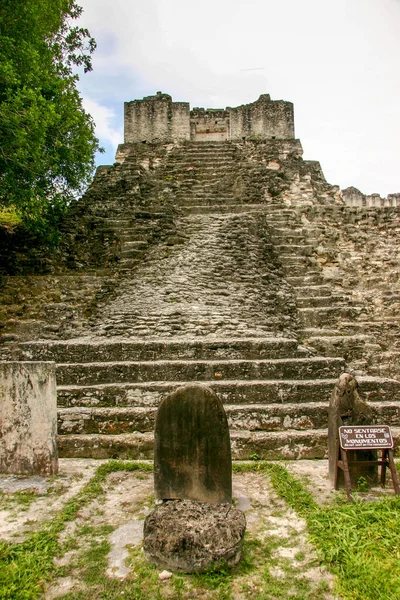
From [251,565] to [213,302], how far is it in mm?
5606

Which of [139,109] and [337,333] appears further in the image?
[139,109]

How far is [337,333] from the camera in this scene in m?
7.69

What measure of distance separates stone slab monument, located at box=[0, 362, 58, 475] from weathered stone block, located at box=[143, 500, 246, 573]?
1.64 meters

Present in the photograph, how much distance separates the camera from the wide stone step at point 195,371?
5.77 meters

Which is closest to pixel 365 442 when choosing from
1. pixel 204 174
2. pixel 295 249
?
pixel 295 249

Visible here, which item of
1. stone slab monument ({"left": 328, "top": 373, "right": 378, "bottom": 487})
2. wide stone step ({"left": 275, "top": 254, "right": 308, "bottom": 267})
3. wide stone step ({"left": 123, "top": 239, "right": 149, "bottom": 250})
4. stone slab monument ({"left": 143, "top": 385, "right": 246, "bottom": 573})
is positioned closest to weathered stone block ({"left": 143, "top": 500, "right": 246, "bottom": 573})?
stone slab monument ({"left": 143, "top": 385, "right": 246, "bottom": 573})

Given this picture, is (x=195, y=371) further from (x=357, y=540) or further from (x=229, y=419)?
(x=357, y=540)

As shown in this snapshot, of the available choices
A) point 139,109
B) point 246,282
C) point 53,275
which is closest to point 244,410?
point 246,282

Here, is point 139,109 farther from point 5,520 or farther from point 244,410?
point 5,520

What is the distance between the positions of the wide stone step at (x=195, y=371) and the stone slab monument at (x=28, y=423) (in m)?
1.60

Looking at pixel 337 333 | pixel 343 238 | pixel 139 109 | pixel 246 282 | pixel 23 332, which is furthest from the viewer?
pixel 139 109

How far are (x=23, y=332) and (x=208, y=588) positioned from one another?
6.77 m

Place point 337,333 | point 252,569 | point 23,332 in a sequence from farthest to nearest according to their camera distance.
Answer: point 23,332
point 337,333
point 252,569

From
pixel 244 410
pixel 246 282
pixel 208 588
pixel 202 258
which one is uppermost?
pixel 202 258
